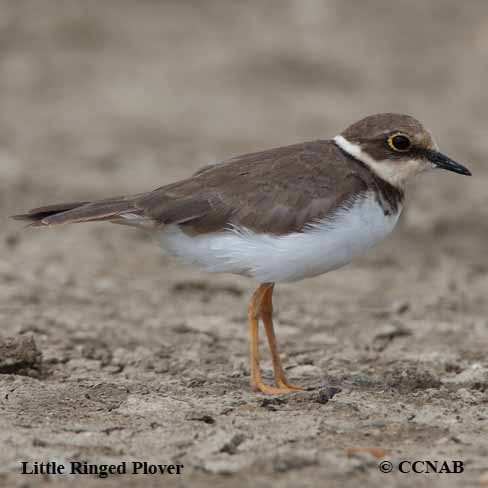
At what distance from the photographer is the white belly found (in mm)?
5340

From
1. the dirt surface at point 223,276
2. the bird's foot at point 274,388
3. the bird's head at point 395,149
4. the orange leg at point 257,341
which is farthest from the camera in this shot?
the bird's head at point 395,149

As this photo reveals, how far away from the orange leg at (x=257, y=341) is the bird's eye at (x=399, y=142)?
1.04 meters

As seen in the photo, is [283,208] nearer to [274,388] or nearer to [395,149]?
[395,149]

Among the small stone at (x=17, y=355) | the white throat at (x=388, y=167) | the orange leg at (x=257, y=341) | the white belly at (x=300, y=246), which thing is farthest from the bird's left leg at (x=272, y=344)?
the small stone at (x=17, y=355)

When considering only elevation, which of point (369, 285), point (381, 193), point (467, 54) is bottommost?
point (369, 285)

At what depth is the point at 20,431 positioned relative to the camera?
472 cm

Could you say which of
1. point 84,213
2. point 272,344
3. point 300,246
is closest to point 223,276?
point 272,344

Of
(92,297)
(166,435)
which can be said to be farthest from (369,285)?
(166,435)

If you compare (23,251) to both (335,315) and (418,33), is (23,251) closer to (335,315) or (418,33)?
(335,315)

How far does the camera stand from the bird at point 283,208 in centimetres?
538

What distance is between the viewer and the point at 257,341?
5.75 meters

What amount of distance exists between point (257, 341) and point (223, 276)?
8.23ft

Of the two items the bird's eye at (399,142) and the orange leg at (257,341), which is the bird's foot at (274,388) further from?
the bird's eye at (399,142)

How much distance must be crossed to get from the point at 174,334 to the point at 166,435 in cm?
220
